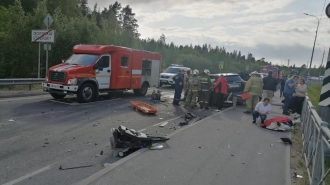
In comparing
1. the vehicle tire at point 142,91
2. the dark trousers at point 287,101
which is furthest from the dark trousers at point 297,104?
the vehicle tire at point 142,91

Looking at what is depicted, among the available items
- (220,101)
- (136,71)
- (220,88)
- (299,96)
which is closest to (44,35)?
(136,71)

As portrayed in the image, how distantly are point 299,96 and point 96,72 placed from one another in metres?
9.05

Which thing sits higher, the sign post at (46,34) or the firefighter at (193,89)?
the sign post at (46,34)

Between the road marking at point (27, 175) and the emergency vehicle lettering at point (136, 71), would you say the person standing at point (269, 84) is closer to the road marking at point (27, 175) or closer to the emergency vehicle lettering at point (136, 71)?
the emergency vehicle lettering at point (136, 71)

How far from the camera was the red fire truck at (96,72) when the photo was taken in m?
13.8

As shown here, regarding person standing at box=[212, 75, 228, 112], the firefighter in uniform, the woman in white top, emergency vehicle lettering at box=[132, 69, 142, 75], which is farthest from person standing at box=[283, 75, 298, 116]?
emergency vehicle lettering at box=[132, 69, 142, 75]

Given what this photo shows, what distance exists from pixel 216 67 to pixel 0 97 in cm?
5428

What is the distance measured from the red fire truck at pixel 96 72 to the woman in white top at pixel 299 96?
826 centimetres

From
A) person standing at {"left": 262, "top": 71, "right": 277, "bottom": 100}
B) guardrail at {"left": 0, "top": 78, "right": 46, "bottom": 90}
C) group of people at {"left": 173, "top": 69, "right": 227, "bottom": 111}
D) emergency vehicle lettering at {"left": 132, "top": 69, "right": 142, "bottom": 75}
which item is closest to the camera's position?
person standing at {"left": 262, "top": 71, "right": 277, "bottom": 100}

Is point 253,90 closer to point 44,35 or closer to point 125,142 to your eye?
point 125,142

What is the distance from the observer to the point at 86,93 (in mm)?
14281

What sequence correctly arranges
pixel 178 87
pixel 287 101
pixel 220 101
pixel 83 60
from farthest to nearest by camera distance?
pixel 178 87, pixel 220 101, pixel 83 60, pixel 287 101

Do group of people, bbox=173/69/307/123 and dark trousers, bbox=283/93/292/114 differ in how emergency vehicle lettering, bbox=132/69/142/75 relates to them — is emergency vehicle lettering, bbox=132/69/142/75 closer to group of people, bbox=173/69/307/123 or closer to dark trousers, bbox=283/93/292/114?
group of people, bbox=173/69/307/123

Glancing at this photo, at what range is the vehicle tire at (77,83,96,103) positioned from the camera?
14.0 m
